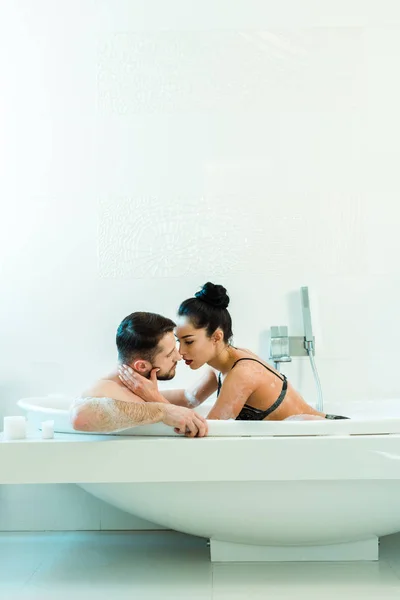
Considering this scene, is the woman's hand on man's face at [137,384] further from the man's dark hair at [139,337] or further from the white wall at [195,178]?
the white wall at [195,178]

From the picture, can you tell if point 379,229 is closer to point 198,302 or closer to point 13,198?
point 198,302

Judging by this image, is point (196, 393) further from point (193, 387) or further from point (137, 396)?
point (137, 396)

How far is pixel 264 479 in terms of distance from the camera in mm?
2521

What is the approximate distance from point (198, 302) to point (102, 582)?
104cm

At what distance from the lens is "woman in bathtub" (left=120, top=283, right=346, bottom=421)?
282 centimetres

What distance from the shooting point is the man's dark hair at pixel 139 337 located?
109 inches

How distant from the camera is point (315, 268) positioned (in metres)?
3.67

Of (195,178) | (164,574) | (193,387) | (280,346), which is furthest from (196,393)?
(195,178)

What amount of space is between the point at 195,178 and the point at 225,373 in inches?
40.6

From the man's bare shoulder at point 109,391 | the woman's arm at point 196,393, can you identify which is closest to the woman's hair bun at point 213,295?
the woman's arm at point 196,393

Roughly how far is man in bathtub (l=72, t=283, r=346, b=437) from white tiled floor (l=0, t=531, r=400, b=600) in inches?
20.8

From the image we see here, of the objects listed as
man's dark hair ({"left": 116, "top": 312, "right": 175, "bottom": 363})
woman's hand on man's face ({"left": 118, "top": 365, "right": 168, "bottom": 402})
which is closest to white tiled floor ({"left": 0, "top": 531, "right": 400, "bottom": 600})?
woman's hand on man's face ({"left": 118, "top": 365, "right": 168, "bottom": 402})

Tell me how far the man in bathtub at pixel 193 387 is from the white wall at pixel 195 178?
543 mm

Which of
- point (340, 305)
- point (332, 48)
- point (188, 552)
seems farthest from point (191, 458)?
point (332, 48)
